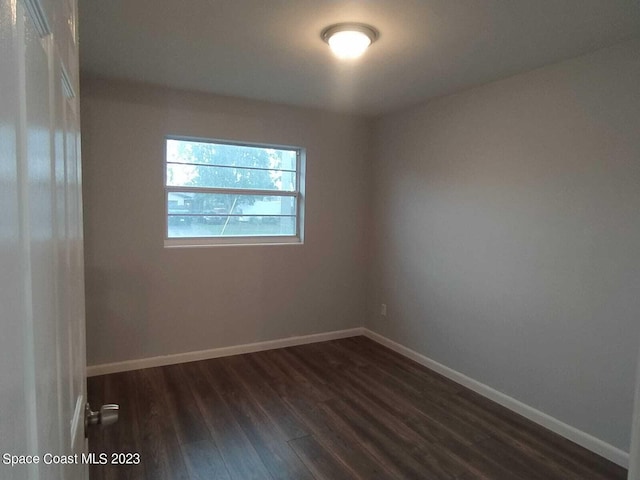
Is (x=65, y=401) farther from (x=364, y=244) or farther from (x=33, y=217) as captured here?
(x=364, y=244)

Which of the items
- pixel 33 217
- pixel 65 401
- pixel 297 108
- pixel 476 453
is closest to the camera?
pixel 33 217

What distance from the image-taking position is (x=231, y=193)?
12.1 ft

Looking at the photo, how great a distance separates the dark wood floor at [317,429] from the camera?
2.14m

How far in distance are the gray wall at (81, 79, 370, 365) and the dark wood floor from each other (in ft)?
1.38

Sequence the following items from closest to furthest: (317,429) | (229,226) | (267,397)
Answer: (317,429), (267,397), (229,226)

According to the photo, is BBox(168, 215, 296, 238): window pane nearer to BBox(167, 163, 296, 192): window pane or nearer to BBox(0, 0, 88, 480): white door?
BBox(167, 163, 296, 192): window pane

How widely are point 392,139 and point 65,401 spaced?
12.3 feet

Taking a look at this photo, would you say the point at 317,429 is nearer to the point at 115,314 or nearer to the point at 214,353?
the point at 214,353

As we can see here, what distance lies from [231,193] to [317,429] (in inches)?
87.8

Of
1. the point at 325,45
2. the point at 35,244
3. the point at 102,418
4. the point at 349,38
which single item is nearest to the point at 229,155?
the point at 325,45

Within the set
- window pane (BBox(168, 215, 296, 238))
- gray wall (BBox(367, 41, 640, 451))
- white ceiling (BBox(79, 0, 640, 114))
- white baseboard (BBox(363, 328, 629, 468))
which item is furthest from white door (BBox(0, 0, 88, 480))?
window pane (BBox(168, 215, 296, 238))

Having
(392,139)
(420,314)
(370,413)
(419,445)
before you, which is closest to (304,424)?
(370,413)

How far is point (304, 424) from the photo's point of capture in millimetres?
2566

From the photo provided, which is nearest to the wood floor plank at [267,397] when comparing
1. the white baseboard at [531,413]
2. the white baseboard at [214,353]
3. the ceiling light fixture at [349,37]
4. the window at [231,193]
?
the white baseboard at [214,353]
